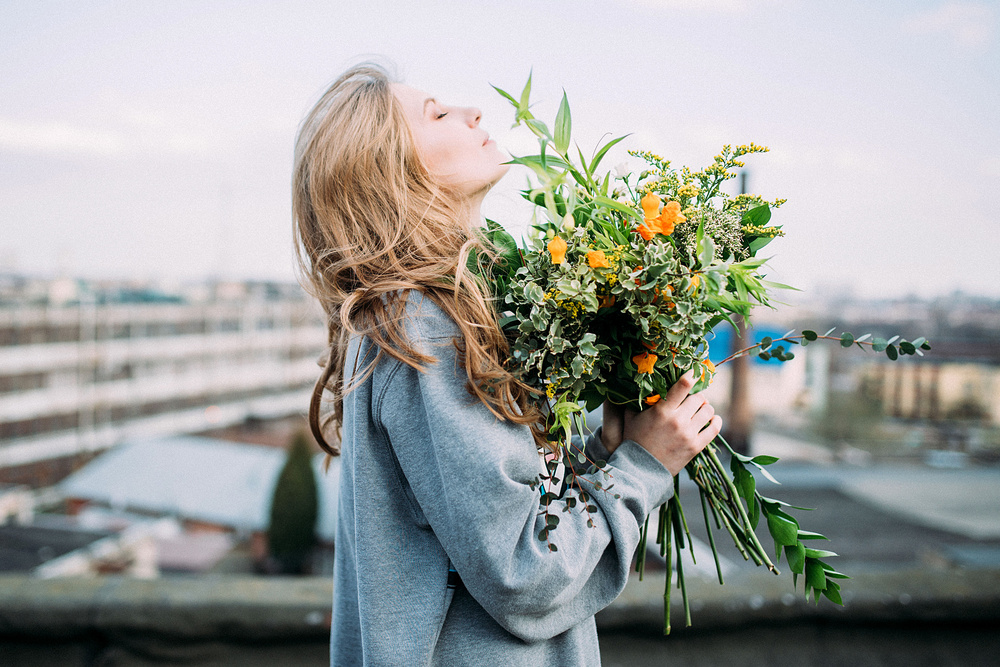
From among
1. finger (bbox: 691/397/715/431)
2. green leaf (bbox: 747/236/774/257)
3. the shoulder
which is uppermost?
green leaf (bbox: 747/236/774/257)

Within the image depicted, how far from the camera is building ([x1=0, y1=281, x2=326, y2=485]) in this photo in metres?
45.5

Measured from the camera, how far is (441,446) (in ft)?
2.64

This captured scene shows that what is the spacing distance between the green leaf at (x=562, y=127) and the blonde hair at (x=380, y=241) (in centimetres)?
19

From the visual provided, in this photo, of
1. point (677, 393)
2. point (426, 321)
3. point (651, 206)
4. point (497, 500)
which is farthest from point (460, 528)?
point (651, 206)

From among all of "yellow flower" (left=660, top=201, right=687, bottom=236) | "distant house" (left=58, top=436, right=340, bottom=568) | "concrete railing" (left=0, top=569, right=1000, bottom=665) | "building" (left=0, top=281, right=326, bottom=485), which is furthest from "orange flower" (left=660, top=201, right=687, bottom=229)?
"building" (left=0, top=281, right=326, bottom=485)

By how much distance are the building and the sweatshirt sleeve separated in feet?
139

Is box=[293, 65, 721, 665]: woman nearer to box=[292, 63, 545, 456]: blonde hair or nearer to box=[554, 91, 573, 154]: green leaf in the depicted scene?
box=[292, 63, 545, 456]: blonde hair

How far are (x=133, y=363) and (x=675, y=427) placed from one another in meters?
58.7

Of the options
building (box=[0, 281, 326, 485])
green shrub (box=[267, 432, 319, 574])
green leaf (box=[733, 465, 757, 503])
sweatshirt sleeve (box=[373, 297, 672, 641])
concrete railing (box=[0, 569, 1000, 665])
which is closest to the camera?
sweatshirt sleeve (box=[373, 297, 672, 641])

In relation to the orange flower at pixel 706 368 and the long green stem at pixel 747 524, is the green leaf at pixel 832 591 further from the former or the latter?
the orange flower at pixel 706 368

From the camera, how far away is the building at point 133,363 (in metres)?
45.5

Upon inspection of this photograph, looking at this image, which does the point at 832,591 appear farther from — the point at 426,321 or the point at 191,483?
the point at 191,483

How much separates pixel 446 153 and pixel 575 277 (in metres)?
0.41

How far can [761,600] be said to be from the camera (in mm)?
1627
